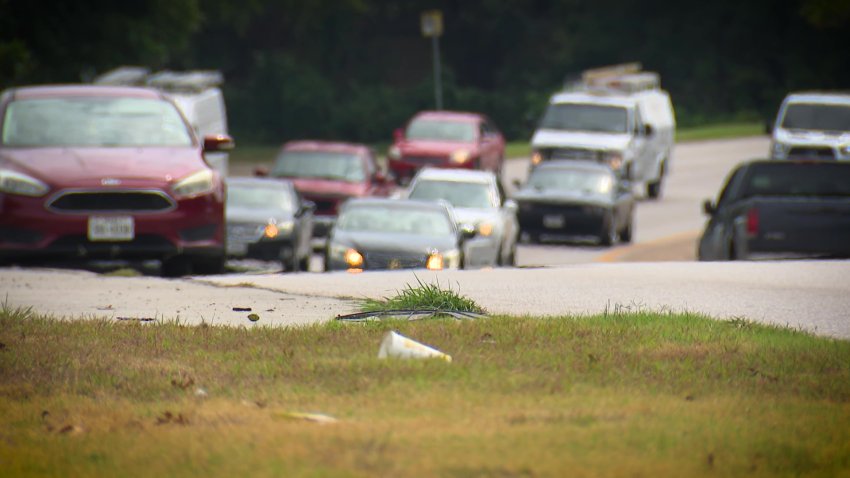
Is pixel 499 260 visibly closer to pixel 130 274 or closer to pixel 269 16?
pixel 130 274

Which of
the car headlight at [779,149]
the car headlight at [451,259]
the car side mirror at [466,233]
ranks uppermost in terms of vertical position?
the car side mirror at [466,233]

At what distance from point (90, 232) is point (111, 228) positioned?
0.18 meters

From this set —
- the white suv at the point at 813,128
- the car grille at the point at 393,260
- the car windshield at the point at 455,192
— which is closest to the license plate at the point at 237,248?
the car windshield at the point at 455,192

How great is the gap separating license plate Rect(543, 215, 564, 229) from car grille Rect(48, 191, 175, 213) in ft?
51.4

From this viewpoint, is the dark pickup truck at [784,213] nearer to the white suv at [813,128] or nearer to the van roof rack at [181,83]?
the white suv at [813,128]

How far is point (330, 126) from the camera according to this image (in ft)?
189

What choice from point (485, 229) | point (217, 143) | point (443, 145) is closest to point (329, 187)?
point (485, 229)

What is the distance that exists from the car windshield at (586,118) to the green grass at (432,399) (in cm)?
2548

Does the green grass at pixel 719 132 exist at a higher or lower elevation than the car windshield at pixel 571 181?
lower

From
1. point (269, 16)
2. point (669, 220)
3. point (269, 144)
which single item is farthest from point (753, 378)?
point (269, 16)

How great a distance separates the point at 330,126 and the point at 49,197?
43913mm

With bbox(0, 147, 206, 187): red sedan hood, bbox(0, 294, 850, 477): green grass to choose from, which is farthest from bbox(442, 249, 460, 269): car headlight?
bbox(0, 294, 850, 477): green grass

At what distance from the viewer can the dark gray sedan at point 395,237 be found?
762 inches

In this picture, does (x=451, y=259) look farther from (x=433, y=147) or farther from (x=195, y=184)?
(x=433, y=147)
